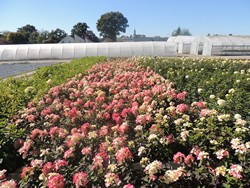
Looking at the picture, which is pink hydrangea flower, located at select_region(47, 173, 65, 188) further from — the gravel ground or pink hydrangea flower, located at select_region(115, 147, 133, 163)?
the gravel ground

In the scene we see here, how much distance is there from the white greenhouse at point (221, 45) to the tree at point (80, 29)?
3104 centimetres

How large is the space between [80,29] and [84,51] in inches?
1285

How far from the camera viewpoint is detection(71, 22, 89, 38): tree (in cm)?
5522

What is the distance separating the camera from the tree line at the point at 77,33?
41.9m

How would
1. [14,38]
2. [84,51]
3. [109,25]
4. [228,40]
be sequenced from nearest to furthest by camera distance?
[84,51] < [228,40] < [14,38] < [109,25]

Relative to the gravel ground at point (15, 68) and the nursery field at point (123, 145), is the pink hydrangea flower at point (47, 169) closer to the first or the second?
the nursery field at point (123, 145)

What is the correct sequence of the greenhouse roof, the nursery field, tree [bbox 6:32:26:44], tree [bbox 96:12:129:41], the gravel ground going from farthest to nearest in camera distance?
tree [bbox 96:12:129:41], tree [bbox 6:32:26:44], the greenhouse roof, the gravel ground, the nursery field

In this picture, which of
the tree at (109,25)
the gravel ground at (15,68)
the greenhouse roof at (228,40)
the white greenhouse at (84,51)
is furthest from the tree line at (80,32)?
the greenhouse roof at (228,40)

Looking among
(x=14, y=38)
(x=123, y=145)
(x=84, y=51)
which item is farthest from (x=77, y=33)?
(x=123, y=145)

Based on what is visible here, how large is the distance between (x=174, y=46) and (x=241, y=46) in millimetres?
9047

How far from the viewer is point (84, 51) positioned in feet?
82.0

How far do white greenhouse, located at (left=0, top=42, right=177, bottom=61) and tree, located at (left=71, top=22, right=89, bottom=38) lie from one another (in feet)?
99.3

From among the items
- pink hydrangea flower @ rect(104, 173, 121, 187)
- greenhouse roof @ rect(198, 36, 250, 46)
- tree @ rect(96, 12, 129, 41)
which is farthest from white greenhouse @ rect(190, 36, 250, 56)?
tree @ rect(96, 12, 129, 41)

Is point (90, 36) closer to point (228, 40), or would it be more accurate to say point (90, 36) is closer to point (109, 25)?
point (109, 25)
